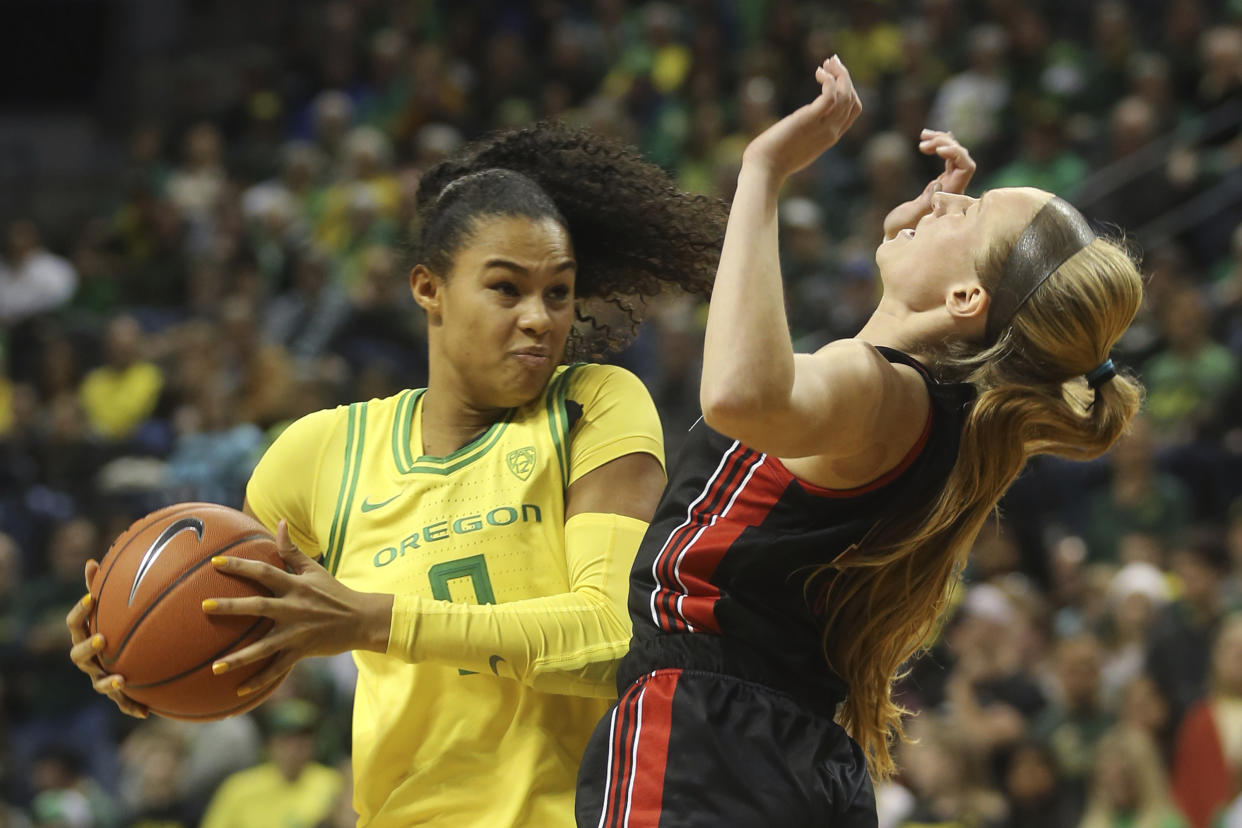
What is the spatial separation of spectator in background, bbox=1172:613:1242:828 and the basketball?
4114mm

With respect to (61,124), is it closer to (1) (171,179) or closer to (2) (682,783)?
(1) (171,179)

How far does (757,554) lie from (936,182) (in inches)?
36.1

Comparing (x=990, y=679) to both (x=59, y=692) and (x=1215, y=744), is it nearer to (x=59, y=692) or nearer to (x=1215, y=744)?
(x=1215, y=744)

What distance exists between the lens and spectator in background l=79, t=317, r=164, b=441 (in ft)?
31.2

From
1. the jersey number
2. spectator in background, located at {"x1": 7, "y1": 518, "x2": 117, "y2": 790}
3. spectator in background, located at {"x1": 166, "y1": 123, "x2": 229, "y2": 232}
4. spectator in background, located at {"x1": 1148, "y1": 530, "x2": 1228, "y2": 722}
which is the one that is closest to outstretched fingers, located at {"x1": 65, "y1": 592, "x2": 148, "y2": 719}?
the jersey number

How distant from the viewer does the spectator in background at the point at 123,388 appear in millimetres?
9508

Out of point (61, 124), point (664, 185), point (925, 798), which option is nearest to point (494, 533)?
point (664, 185)

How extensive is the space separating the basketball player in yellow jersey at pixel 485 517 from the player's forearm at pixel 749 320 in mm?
623

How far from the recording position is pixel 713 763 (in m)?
2.52

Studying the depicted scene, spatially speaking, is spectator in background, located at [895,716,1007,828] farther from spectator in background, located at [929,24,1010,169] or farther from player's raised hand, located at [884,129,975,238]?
spectator in background, located at [929,24,1010,169]

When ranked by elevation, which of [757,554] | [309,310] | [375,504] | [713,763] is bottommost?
[713,763]

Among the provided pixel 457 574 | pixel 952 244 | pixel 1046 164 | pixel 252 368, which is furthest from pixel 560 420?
pixel 1046 164

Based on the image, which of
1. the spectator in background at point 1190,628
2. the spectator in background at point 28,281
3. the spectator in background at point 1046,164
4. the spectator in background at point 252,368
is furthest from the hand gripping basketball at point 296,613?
the spectator in background at point 28,281

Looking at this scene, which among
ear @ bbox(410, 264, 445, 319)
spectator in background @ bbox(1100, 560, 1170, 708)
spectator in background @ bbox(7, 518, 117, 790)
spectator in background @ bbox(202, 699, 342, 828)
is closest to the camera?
ear @ bbox(410, 264, 445, 319)
